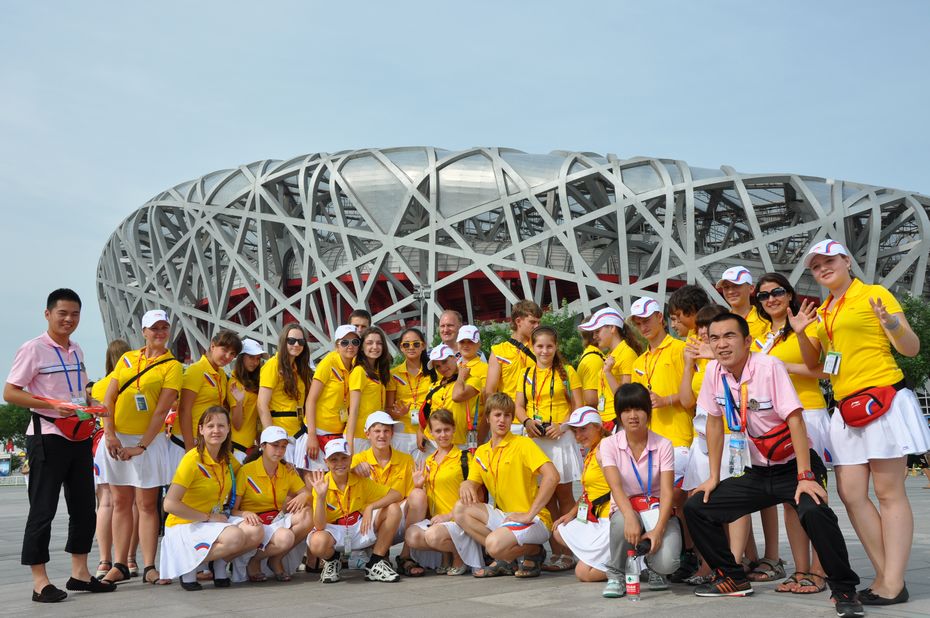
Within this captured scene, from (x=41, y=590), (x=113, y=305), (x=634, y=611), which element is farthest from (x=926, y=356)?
(x=113, y=305)

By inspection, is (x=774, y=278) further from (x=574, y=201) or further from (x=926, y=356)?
(x=574, y=201)

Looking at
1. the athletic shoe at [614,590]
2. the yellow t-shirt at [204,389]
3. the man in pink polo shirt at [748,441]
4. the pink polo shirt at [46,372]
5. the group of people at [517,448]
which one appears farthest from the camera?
the yellow t-shirt at [204,389]

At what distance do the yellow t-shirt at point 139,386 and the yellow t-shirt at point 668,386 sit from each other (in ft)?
13.3

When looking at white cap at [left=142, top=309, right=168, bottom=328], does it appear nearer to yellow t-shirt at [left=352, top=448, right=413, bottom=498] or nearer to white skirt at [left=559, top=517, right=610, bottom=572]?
yellow t-shirt at [left=352, top=448, right=413, bottom=498]

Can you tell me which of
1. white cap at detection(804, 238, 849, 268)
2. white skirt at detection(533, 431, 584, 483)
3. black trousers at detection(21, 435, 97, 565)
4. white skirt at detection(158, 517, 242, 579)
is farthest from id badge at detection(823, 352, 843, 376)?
A: black trousers at detection(21, 435, 97, 565)

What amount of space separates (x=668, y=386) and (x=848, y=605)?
2378mm

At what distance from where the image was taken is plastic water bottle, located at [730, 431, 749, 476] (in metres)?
5.14

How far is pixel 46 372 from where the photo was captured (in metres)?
6.22

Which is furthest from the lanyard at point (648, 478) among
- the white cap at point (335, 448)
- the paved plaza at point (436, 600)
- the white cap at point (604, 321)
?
the white cap at point (335, 448)

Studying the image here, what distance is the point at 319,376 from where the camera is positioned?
7750mm

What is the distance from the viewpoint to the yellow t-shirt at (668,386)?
645 centimetres

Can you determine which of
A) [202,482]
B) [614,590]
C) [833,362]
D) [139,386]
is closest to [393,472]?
[202,482]

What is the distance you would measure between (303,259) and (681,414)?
33.2 meters

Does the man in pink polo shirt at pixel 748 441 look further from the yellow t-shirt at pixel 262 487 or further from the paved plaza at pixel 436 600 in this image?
the yellow t-shirt at pixel 262 487
